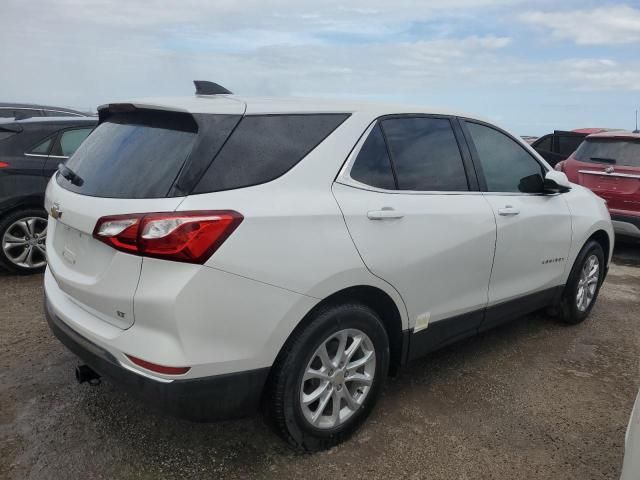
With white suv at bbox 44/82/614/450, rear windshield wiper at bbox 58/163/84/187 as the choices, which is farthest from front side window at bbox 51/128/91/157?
white suv at bbox 44/82/614/450

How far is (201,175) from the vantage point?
225 centimetres

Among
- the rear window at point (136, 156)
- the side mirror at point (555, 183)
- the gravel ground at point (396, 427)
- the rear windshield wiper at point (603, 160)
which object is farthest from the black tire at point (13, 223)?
the rear windshield wiper at point (603, 160)

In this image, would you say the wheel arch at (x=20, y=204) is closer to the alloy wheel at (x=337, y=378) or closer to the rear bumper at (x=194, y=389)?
the rear bumper at (x=194, y=389)

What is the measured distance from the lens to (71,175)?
2777mm

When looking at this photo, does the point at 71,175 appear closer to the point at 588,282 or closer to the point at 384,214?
the point at 384,214

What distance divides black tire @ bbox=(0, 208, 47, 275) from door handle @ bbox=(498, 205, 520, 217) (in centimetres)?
414

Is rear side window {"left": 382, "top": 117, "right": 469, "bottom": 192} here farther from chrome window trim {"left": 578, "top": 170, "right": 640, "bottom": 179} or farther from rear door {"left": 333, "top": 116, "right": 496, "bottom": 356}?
chrome window trim {"left": 578, "top": 170, "right": 640, "bottom": 179}

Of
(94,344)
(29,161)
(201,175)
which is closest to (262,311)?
(201,175)

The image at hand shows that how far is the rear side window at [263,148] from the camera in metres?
2.29

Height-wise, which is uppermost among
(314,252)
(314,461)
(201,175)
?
(201,175)

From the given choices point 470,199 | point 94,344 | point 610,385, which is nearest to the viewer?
point 94,344

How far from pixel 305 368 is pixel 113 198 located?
1094mm

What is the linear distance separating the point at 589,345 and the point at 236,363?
3136 mm

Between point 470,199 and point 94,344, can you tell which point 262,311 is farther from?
point 470,199
